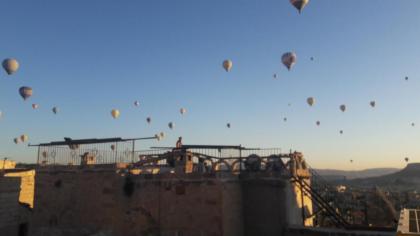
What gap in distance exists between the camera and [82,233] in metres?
13.4

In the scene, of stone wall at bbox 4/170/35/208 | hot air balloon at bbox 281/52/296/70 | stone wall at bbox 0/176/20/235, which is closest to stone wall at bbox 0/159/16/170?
stone wall at bbox 4/170/35/208

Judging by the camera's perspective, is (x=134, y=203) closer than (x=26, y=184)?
Yes

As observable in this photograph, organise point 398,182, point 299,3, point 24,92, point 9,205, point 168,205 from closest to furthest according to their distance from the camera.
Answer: point 9,205
point 168,205
point 299,3
point 24,92
point 398,182

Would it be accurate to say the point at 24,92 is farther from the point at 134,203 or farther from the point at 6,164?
the point at 134,203

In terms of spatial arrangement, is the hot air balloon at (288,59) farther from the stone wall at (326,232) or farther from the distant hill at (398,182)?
the distant hill at (398,182)

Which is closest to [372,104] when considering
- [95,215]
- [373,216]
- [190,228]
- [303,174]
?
[373,216]

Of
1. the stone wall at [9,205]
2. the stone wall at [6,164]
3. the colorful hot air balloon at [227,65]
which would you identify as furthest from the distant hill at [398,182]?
the stone wall at [9,205]

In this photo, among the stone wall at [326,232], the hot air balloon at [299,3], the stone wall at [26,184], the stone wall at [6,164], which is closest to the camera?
the stone wall at [326,232]

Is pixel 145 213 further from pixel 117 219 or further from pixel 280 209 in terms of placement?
pixel 280 209

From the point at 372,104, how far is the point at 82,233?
31.5m

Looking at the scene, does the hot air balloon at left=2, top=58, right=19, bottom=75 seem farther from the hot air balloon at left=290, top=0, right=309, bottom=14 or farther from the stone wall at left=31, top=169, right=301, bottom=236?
the hot air balloon at left=290, top=0, right=309, bottom=14

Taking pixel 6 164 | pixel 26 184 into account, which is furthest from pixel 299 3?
pixel 6 164

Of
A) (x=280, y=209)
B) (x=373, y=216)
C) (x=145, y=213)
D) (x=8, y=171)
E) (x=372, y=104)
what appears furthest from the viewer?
(x=372, y=104)

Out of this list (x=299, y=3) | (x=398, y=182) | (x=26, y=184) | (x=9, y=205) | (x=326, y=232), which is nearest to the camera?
(x=326, y=232)
